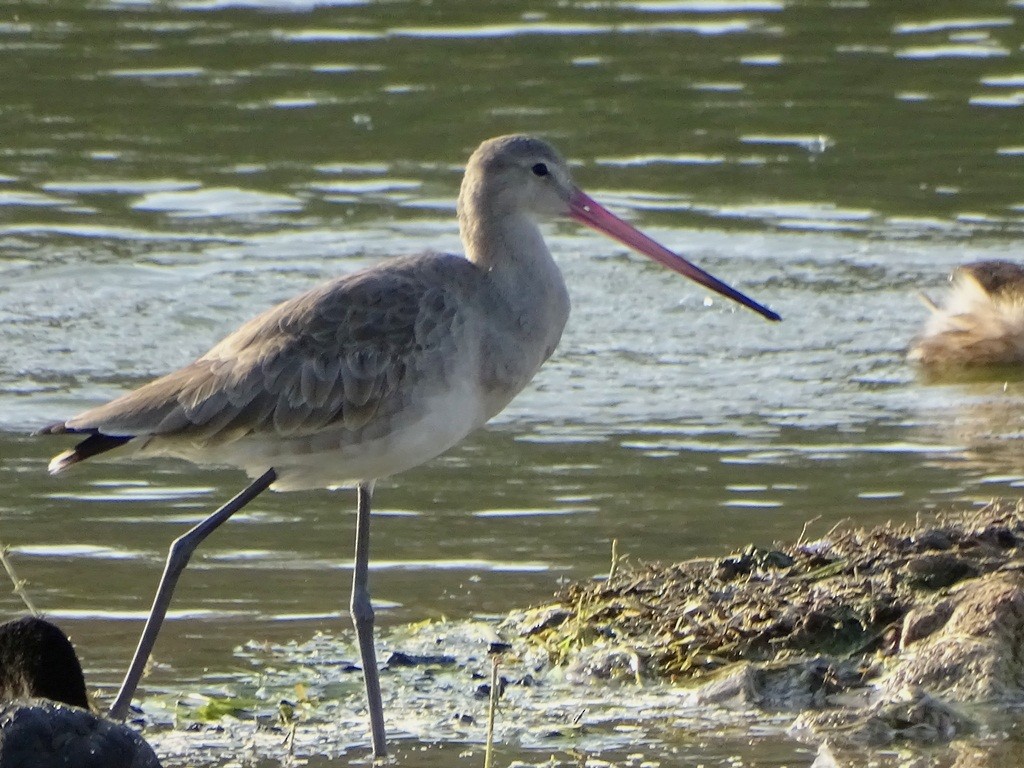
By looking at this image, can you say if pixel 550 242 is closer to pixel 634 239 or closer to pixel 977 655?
pixel 634 239

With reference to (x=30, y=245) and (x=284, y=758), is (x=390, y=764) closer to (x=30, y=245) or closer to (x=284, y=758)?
(x=284, y=758)

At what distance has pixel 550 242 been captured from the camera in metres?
13.2

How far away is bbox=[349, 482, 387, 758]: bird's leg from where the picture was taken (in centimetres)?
624

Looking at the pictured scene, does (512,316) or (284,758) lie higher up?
(512,316)

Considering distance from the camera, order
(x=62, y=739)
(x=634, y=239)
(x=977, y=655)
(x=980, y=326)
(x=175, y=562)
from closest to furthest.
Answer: (x=62, y=739) → (x=977, y=655) → (x=175, y=562) → (x=634, y=239) → (x=980, y=326)

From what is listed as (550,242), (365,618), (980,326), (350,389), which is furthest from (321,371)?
(550,242)

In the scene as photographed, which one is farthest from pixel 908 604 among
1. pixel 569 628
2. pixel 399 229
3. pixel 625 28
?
pixel 625 28

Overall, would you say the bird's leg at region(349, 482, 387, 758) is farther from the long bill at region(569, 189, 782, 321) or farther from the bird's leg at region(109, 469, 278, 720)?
the long bill at region(569, 189, 782, 321)

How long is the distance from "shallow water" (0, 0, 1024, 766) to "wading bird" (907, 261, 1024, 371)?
27cm

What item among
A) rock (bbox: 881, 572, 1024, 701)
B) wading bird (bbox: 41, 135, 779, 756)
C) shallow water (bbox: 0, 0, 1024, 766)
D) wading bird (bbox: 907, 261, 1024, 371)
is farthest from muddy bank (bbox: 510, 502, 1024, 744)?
wading bird (bbox: 907, 261, 1024, 371)

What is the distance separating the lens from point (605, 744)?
6.07 meters

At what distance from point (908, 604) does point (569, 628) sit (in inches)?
43.8

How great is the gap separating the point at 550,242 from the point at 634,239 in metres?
5.78

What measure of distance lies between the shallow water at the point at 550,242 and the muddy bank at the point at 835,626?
1.31 ft
